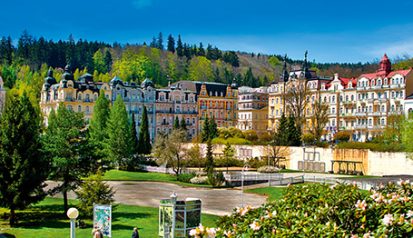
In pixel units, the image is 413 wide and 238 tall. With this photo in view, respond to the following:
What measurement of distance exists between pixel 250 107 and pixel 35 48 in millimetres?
82553

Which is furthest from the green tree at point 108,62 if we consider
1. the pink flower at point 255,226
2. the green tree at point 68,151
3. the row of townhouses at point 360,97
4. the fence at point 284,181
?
the pink flower at point 255,226

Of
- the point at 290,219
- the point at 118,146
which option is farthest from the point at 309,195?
the point at 118,146

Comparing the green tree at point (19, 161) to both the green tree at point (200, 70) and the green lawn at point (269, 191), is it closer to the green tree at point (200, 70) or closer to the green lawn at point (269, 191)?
the green lawn at point (269, 191)

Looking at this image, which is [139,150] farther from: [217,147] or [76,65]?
[76,65]

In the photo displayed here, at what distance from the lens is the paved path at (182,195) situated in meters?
40.1

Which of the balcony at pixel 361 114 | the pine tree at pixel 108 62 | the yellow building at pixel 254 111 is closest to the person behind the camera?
the balcony at pixel 361 114

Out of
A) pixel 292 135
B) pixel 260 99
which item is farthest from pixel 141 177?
pixel 260 99

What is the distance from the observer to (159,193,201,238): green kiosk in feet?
74.5

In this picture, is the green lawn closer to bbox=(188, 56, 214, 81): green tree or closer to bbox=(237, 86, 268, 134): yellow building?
bbox=(237, 86, 268, 134): yellow building

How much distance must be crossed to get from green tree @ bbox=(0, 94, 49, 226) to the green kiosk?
11.0 m

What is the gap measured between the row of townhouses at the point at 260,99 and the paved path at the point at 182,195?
1483 inches

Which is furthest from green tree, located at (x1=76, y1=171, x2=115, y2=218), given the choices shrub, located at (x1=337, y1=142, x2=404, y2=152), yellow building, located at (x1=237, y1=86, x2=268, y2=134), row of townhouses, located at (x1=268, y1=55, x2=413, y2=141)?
yellow building, located at (x1=237, y1=86, x2=268, y2=134)

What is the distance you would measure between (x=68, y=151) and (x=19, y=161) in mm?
3586

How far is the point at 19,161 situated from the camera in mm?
31016
